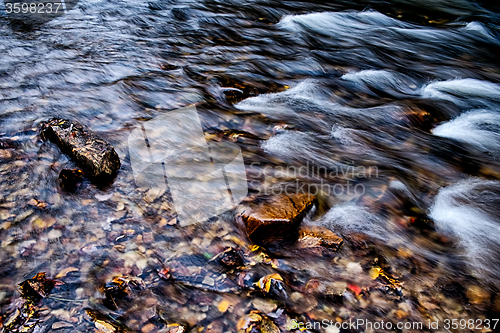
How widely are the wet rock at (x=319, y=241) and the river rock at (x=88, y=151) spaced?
2.22 m

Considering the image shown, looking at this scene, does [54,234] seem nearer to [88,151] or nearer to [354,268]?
[88,151]

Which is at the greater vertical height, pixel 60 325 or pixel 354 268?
pixel 354 268

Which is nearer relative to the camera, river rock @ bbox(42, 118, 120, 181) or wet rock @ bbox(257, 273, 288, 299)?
wet rock @ bbox(257, 273, 288, 299)

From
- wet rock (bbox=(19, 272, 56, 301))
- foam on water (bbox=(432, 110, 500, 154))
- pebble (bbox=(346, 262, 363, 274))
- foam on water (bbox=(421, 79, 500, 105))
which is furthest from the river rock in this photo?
foam on water (bbox=(421, 79, 500, 105))

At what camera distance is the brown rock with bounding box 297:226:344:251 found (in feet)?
11.7

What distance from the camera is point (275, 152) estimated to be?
4953 mm

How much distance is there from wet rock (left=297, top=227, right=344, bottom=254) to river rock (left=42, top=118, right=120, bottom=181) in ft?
7.30

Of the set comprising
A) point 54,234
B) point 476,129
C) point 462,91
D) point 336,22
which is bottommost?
point 54,234

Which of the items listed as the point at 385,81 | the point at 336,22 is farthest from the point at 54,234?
the point at 336,22

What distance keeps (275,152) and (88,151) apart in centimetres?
231

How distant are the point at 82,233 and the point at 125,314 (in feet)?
3.36

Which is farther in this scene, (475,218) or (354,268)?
(475,218)

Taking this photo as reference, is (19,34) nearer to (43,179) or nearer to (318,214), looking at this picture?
(43,179)

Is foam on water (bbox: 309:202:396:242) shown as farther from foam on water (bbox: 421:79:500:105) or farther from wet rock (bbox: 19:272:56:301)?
foam on water (bbox: 421:79:500:105)
